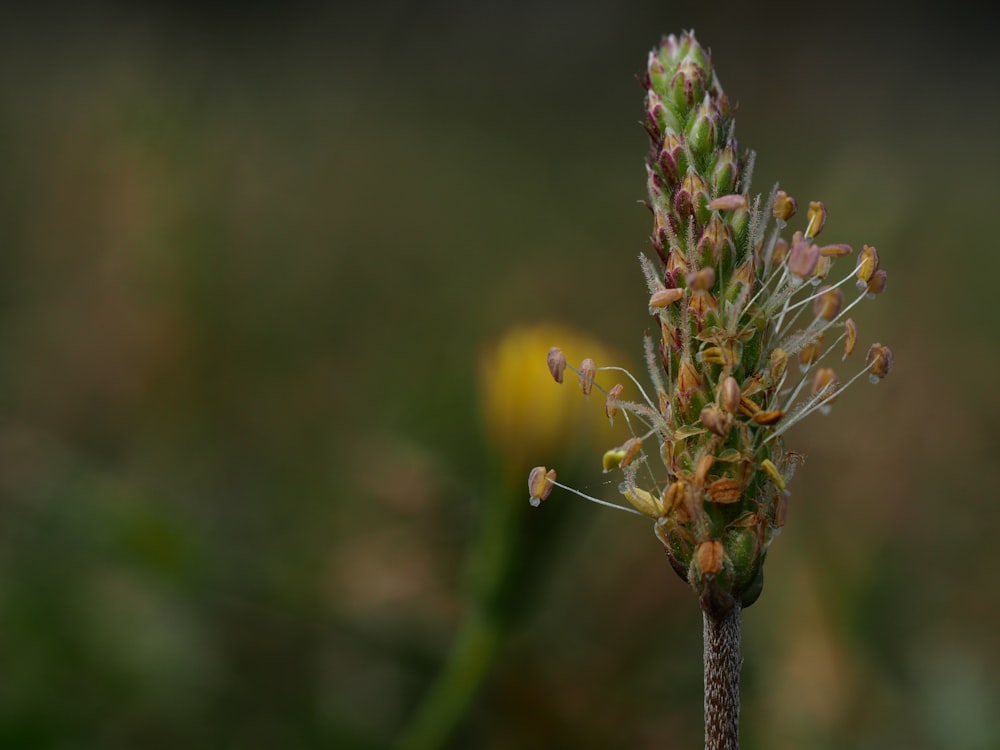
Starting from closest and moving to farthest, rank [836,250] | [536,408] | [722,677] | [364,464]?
1. [722,677]
2. [836,250]
3. [536,408]
4. [364,464]

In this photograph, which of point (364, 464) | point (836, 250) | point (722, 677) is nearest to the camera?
point (722, 677)

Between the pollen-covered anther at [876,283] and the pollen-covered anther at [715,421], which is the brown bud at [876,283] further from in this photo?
the pollen-covered anther at [715,421]

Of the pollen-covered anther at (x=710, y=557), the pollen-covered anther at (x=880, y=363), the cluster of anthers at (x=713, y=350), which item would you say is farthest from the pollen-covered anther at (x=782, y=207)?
the pollen-covered anther at (x=710, y=557)

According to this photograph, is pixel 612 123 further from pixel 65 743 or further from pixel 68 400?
pixel 65 743

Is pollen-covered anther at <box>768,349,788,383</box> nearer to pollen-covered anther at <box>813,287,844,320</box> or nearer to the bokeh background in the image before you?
pollen-covered anther at <box>813,287,844,320</box>

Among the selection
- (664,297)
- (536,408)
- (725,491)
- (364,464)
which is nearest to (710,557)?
(725,491)

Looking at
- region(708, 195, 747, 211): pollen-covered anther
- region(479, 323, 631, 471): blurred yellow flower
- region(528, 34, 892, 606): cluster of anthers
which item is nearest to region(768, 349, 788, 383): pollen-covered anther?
region(528, 34, 892, 606): cluster of anthers

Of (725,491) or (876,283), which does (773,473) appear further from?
(876,283)

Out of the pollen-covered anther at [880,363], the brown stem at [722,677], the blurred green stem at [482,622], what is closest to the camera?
the brown stem at [722,677]
